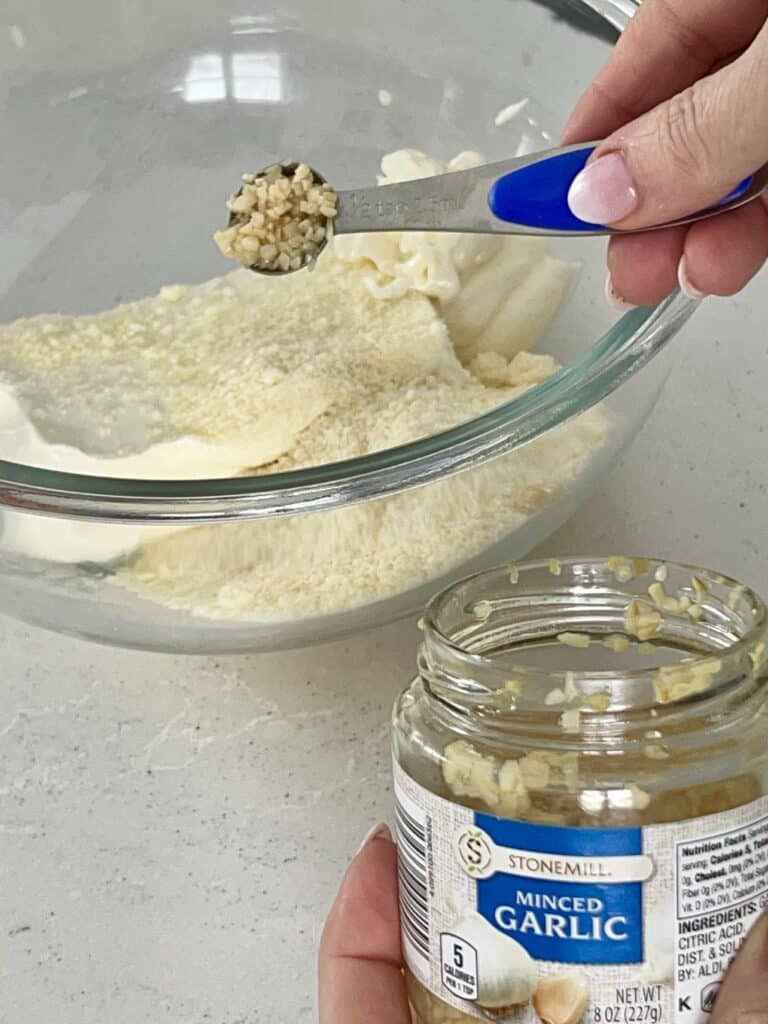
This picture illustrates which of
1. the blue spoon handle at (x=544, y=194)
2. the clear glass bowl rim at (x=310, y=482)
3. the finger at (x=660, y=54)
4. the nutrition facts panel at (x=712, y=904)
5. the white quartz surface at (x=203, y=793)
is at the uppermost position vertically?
the finger at (x=660, y=54)

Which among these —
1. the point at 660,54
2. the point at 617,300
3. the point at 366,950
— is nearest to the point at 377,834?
the point at 366,950

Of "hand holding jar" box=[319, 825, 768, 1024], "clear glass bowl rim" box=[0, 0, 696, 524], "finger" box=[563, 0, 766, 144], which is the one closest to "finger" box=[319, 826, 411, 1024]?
"hand holding jar" box=[319, 825, 768, 1024]

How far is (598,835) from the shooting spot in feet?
1.74

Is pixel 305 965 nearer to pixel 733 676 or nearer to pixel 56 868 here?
pixel 56 868

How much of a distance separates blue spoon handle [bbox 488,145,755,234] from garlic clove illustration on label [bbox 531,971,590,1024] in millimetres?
342

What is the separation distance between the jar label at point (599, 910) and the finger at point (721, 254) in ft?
0.91

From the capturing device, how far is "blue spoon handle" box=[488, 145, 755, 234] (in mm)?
660

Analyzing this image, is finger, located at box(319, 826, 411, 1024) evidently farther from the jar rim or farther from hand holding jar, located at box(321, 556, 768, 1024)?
the jar rim

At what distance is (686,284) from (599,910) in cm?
33

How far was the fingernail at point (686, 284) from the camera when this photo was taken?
70 cm

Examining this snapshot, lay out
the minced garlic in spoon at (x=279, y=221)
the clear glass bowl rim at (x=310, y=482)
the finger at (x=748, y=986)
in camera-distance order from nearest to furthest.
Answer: the finger at (x=748, y=986) < the clear glass bowl rim at (x=310, y=482) < the minced garlic in spoon at (x=279, y=221)

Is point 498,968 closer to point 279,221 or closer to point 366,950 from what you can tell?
point 366,950

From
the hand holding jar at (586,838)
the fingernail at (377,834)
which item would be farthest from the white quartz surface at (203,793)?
the hand holding jar at (586,838)

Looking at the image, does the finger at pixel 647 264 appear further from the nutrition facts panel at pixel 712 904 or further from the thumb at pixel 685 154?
the nutrition facts panel at pixel 712 904
